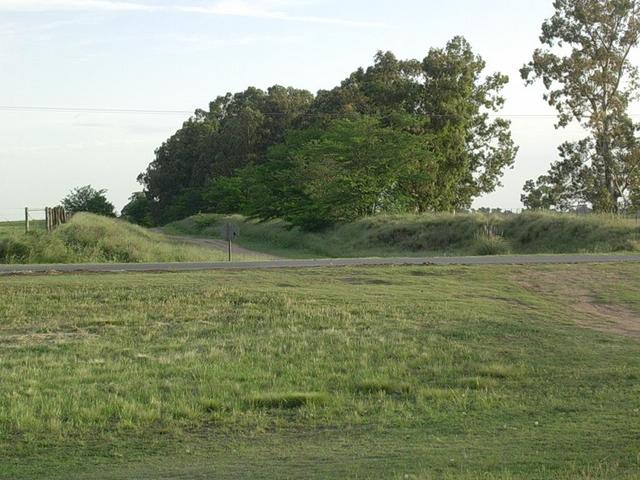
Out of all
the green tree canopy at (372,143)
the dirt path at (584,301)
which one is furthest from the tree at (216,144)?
the dirt path at (584,301)

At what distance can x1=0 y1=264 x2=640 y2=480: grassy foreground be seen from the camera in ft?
33.3

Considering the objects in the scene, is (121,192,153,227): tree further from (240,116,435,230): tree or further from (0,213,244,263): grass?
(0,213,244,263): grass

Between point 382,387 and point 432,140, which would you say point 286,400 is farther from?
point 432,140

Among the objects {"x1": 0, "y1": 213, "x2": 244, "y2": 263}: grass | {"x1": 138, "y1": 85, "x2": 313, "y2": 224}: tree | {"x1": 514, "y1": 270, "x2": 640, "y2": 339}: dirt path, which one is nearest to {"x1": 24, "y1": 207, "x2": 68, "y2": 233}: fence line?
{"x1": 0, "y1": 213, "x2": 244, "y2": 263}: grass

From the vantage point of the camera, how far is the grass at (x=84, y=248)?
121 feet

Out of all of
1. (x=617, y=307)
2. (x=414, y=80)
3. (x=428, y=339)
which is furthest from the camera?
(x=414, y=80)

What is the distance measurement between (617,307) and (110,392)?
1372 cm

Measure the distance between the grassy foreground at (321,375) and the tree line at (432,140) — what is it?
37.2 metres

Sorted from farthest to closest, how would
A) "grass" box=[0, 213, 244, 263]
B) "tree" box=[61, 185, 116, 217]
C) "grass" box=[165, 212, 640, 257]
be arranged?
"tree" box=[61, 185, 116, 217]
"grass" box=[165, 212, 640, 257]
"grass" box=[0, 213, 244, 263]

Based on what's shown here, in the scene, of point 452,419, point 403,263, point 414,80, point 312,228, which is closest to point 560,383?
point 452,419

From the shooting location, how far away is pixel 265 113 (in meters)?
104

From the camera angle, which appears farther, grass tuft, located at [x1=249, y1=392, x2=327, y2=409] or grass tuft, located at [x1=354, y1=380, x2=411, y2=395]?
grass tuft, located at [x1=354, y1=380, x2=411, y2=395]

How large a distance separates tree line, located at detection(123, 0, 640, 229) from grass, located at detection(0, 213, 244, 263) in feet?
80.5

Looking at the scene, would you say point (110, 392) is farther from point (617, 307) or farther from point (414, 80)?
point (414, 80)
